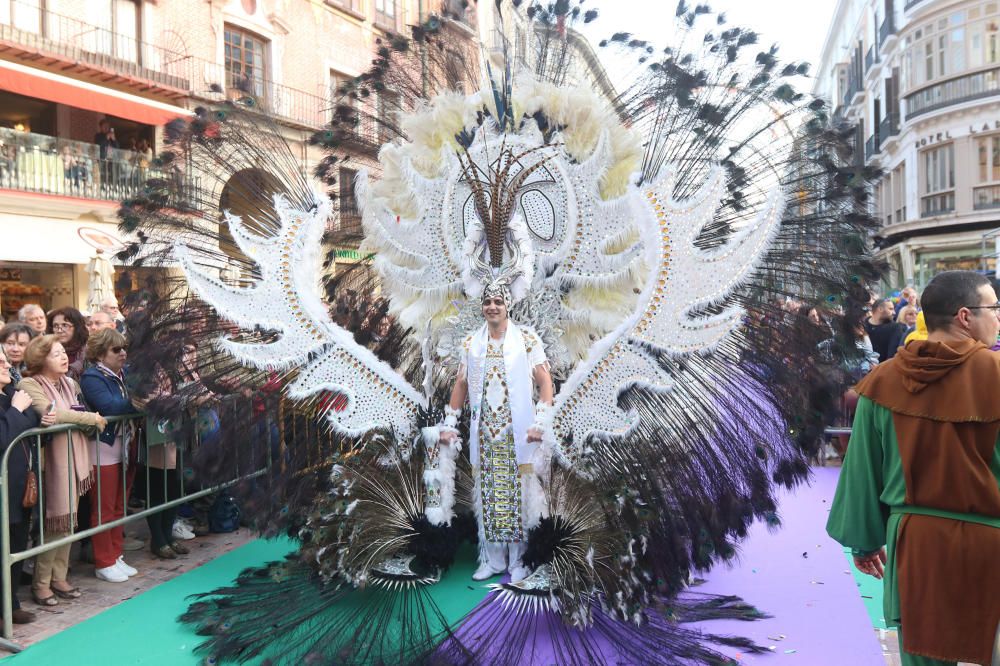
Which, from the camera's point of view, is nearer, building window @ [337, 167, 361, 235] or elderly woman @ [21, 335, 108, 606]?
elderly woman @ [21, 335, 108, 606]

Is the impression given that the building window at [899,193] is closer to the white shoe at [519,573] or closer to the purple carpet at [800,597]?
the purple carpet at [800,597]

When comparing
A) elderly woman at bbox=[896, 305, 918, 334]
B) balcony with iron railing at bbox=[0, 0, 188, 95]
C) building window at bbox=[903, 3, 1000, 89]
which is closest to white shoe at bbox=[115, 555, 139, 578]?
elderly woman at bbox=[896, 305, 918, 334]

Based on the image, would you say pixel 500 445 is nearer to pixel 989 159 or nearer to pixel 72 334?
pixel 72 334

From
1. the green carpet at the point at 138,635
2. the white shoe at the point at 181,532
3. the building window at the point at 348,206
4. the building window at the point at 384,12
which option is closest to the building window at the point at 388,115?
the building window at the point at 348,206

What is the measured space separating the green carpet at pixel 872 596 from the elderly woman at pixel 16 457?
4737 mm

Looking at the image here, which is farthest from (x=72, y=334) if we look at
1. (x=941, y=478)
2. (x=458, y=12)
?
(x=941, y=478)

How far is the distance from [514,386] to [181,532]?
322 centimetres

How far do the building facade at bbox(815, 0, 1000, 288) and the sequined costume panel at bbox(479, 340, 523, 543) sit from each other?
19116 millimetres

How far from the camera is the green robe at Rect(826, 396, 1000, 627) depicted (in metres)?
2.66

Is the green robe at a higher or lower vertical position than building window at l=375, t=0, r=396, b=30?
lower

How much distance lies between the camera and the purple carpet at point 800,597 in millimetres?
3936

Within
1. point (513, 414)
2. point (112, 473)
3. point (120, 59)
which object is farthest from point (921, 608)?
point (120, 59)

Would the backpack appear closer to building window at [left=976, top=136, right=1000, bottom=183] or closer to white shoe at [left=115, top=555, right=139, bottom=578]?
white shoe at [left=115, top=555, right=139, bottom=578]

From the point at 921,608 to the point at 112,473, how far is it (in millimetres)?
4701
